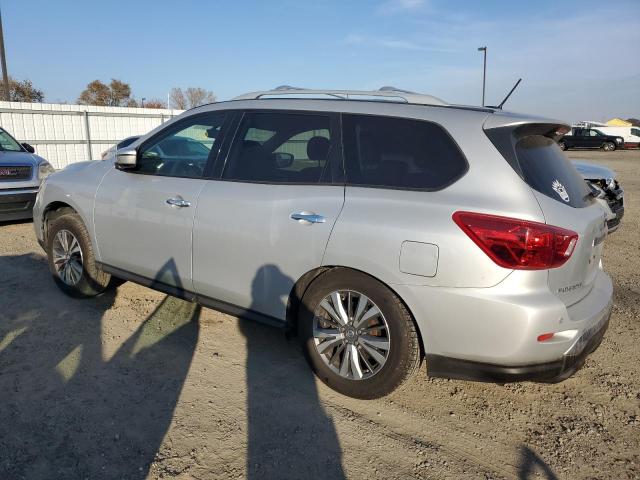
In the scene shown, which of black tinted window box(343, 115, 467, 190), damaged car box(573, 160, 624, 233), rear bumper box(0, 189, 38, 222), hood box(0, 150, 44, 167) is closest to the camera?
black tinted window box(343, 115, 467, 190)

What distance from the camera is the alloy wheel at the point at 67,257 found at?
4.63m

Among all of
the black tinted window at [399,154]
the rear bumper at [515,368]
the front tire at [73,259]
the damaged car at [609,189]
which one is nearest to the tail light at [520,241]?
the black tinted window at [399,154]

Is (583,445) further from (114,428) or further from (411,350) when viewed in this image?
(114,428)

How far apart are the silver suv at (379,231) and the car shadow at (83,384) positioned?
52cm

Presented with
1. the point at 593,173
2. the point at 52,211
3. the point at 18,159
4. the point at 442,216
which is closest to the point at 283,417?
the point at 442,216

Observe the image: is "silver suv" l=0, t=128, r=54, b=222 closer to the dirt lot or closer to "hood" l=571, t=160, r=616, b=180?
the dirt lot

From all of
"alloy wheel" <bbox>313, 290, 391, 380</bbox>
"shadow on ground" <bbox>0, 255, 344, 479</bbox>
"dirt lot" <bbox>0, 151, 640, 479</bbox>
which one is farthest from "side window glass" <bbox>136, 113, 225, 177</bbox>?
"alloy wheel" <bbox>313, 290, 391, 380</bbox>

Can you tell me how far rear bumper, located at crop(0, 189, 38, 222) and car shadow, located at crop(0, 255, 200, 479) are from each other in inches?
119

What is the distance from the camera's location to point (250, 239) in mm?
3340

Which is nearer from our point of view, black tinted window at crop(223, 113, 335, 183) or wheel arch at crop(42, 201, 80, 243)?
black tinted window at crop(223, 113, 335, 183)

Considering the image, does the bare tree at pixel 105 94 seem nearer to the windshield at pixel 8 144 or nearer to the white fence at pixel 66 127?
the white fence at pixel 66 127

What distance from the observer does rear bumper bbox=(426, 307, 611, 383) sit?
2.70m

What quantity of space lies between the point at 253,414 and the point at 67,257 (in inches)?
107

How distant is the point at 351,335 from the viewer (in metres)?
3.10
